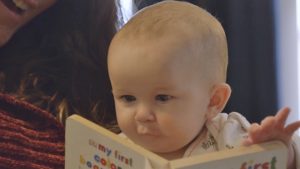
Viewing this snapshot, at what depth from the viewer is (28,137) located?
109cm

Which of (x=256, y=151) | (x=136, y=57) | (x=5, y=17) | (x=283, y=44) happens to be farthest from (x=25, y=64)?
(x=283, y=44)

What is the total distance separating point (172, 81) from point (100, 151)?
0.59 ft

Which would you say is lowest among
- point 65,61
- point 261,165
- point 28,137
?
point 261,165

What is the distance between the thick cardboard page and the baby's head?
124 mm

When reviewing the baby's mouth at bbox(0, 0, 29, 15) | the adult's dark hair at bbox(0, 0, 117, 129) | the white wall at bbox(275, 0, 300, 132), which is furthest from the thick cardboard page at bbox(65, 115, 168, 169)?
the white wall at bbox(275, 0, 300, 132)

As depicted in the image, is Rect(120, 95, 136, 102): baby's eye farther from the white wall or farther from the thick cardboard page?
the white wall

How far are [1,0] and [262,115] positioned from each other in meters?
0.98

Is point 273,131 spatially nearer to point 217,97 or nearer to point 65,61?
point 217,97

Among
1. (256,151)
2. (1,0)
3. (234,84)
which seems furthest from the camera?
(234,84)

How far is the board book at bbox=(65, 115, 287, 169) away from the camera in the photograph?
24.8 inches

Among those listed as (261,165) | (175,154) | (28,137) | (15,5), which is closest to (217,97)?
(175,154)

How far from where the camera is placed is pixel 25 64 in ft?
4.00

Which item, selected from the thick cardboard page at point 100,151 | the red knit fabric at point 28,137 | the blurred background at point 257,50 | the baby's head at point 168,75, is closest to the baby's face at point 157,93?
the baby's head at point 168,75

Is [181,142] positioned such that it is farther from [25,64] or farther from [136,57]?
[25,64]
